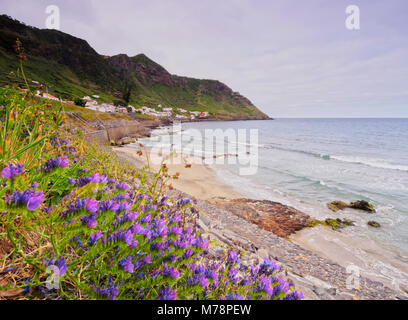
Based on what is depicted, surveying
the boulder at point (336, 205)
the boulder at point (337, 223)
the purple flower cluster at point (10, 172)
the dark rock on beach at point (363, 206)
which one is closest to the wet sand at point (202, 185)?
the boulder at point (337, 223)

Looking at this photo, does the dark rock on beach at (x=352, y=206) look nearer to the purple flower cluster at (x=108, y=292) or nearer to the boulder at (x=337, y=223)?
the boulder at (x=337, y=223)

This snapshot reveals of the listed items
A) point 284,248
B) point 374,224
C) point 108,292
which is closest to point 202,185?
point 284,248

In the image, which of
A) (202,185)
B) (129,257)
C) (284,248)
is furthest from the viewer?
(202,185)

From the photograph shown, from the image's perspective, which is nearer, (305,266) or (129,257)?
(129,257)

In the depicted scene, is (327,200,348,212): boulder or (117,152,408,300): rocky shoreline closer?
(117,152,408,300): rocky shoreline

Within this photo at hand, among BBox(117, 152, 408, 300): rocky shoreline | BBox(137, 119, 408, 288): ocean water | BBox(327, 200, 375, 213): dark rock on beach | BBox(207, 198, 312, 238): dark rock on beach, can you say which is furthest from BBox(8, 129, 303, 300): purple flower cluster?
BBox(327, 200, 375, 213): dark rock on beach

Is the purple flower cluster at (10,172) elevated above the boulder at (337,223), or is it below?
above

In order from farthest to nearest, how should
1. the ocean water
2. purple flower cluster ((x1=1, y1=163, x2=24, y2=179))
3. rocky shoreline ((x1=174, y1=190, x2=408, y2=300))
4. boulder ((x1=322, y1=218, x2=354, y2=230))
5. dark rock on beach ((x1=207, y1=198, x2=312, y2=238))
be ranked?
boulder ((x1=322, y1=218, x2=354, y2=230)) → dark rock on beach ((x1=207, y1=198, x2=312, y2=238)) → the ocean water → rocky shoreline ((x1=174, y1=190, x2=408, y2=300)) → purple flower cluster ((x1=1, y1=163, x2=24, y2=179))

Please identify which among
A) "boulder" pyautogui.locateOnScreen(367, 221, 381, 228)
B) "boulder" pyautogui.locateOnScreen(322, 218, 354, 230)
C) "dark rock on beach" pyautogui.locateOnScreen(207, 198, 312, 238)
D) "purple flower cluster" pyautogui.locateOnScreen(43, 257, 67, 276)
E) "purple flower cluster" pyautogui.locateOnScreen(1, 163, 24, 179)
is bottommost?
"boulder" pyautogui.locateOnScreen(367, 221, 381, 228)

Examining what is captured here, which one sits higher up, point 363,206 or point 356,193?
point 356,193

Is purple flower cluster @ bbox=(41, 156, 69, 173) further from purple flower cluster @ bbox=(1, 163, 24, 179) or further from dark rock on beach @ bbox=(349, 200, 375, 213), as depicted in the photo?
dark rock on beach @ bbox=(349, 200, 375, 213)

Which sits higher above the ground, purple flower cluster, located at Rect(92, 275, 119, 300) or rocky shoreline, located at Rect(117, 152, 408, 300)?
purple flower cluster, located at Rect(92, 275, 119, 300)

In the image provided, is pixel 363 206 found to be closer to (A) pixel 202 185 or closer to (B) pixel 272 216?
(B) pixel 272 216
